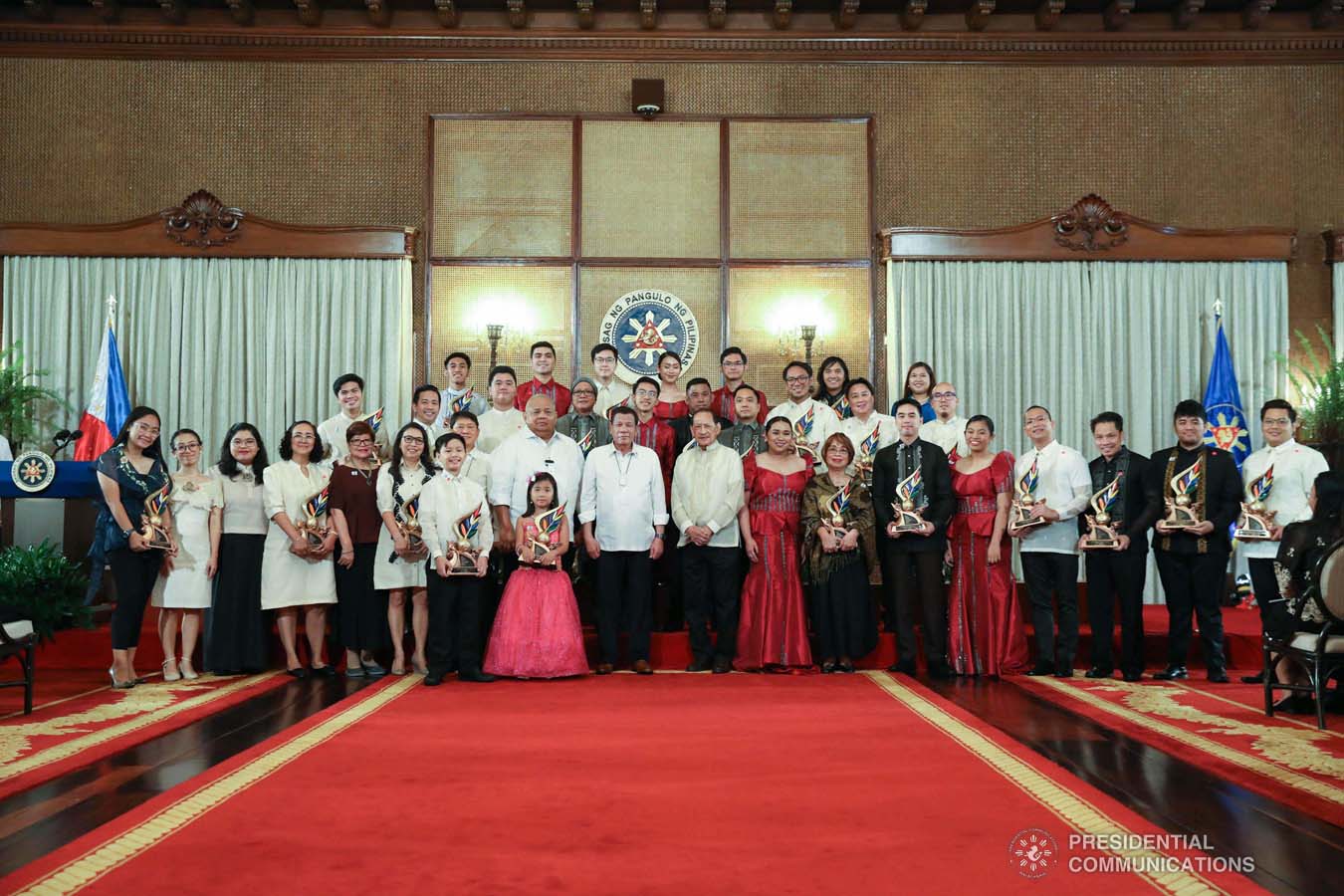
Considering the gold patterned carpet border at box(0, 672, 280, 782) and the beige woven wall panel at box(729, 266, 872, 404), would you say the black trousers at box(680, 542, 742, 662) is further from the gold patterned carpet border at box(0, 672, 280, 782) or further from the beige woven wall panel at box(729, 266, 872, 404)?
the beige woven wall panel at box(729, 266, 872, 404)

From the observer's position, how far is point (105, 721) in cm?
511

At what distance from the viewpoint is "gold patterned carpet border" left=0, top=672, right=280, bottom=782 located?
14.0 ft

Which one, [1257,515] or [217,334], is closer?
[1257,515]

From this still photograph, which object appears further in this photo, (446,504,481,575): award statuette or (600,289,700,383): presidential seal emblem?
(600,289,700,383): presidential seal emblem

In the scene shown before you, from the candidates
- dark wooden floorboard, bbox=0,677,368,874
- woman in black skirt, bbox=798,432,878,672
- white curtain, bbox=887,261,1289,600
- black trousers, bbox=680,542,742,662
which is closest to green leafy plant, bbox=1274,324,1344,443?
white curtain, bbox=887,261,1289,600

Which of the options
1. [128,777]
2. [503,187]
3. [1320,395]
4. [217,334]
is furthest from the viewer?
[503,187]

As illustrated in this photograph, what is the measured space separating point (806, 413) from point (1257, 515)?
271 centimetres

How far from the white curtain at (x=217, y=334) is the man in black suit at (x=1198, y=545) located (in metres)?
5.75

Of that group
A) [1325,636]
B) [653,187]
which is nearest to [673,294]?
[653,187]

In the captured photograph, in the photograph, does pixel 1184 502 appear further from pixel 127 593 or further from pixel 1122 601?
pixel 127 593

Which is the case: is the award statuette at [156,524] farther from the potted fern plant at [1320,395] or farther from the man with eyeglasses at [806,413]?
the potted fern plant at [1320,395]

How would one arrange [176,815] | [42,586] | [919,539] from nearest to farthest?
[176,815]
[42,586]
[919,539]

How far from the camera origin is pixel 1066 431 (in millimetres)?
9523

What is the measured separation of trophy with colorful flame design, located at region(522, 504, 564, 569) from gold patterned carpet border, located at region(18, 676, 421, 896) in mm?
1550
